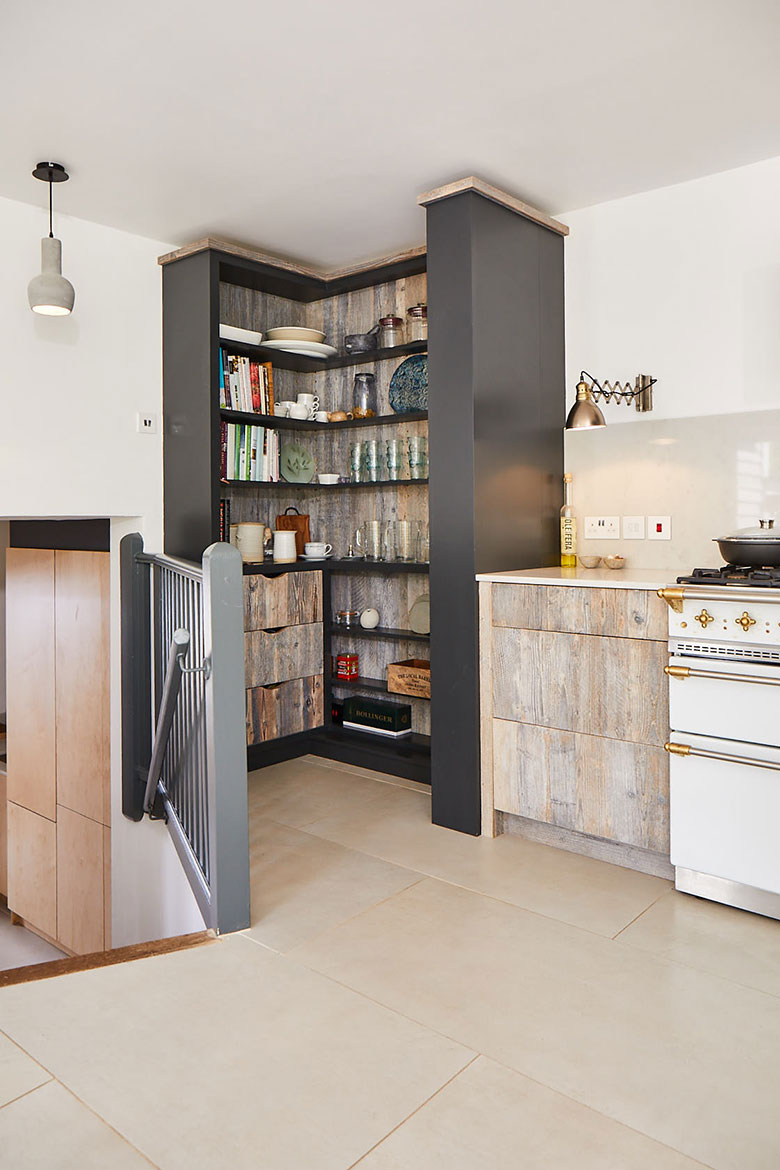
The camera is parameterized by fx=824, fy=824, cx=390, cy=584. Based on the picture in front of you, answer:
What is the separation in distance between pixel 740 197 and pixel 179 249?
2321 millimetres

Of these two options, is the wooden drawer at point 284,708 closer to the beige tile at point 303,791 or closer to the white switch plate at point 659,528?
the beige tile at point 303,791

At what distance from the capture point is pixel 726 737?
2402 mm

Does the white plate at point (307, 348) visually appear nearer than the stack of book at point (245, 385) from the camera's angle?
No

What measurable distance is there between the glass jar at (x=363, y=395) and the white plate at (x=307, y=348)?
187 mm

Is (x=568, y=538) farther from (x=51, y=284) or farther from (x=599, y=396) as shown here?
(x=51, y=284)

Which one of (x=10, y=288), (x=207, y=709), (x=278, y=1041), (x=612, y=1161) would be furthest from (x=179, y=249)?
(x=612, y=1161)

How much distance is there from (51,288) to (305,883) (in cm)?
231

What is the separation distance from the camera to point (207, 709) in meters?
2.38

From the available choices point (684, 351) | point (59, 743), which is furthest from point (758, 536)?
point (59, 743)

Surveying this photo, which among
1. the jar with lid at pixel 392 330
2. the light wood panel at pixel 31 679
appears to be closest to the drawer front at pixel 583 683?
the jar with lid at pixel 392 330

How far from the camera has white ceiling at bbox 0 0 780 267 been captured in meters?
2.11

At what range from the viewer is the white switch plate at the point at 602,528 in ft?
11.0

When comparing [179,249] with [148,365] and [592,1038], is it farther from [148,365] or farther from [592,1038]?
[592,1038]

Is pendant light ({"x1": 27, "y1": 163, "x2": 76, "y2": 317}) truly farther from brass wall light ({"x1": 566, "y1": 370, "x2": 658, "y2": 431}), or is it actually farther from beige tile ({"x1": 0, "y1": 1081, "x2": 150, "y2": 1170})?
beige tile ({"x1": 0, "y1": 1081, "x2": 150, "y2": 1170})
